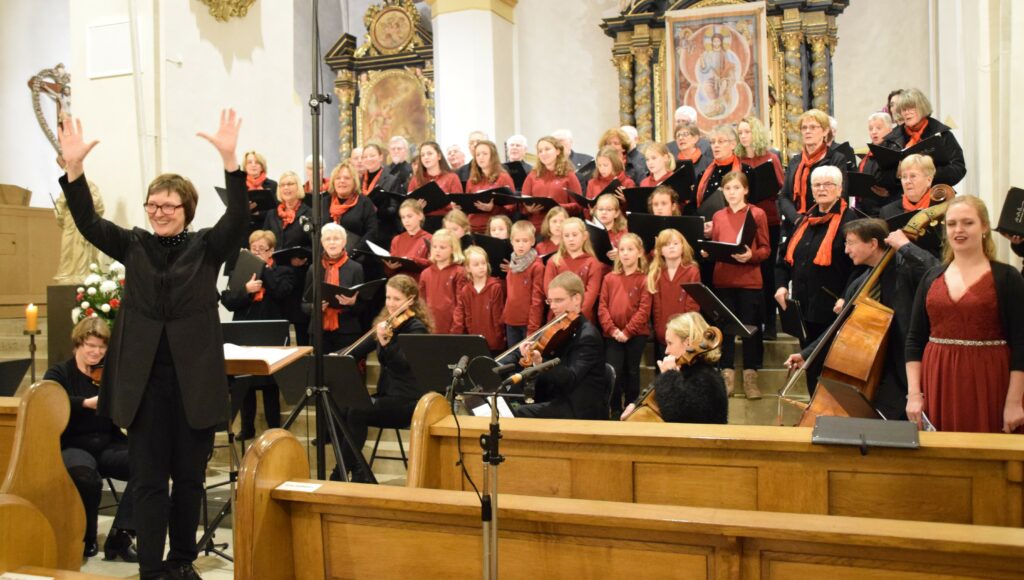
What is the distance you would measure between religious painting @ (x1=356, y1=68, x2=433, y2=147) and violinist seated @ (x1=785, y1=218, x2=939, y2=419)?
1028cm

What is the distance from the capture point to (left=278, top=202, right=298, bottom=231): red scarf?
7.71 meters

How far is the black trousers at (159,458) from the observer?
3.03 meters

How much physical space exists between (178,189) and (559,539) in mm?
1643

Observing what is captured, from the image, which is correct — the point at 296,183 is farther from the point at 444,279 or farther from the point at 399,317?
the point at 399,317

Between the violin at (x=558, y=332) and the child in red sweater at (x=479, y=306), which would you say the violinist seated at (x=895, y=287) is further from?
the child in red sweater at (x=479, y=306)

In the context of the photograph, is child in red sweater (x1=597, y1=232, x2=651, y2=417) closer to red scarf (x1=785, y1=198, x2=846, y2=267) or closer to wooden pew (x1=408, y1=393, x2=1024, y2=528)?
red scarf (x1=785, y1=198, x2=846, y2=267)

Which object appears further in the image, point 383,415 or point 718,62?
point 718,62

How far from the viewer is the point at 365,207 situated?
7.52 meters

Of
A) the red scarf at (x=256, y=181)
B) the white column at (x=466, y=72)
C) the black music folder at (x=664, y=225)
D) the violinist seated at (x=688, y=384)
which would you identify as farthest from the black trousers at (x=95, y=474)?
the white column at (x=466, y=72)

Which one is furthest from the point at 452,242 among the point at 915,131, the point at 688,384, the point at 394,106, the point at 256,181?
the point at 394,106

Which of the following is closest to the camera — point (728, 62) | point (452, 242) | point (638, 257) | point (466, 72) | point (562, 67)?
point (638, 257)

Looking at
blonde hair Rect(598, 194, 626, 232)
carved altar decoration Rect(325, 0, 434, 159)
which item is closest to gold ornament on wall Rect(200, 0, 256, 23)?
blonde hair Rect(598, 194, 626, 232)

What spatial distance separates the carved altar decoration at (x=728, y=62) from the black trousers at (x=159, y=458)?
9.77 metres

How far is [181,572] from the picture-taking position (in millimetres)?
3084
